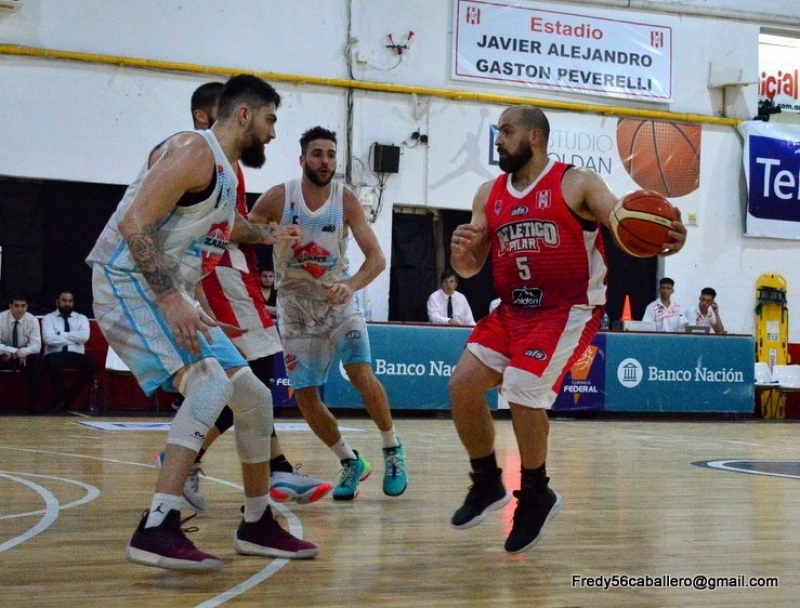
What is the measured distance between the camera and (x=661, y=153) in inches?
679

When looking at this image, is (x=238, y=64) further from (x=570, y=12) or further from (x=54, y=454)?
(x=54, y=454)

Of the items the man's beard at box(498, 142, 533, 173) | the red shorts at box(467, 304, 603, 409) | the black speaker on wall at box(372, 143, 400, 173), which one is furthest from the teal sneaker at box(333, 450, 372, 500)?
the black speaker on wall at box(372, 143, 400, 173)

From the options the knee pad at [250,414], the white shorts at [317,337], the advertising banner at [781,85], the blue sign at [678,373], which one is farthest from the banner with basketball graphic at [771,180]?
the knee pad at [250,414]

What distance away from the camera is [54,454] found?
814cm

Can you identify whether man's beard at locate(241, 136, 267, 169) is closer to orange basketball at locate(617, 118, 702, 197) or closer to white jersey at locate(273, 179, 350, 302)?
white jersey at locate(273, 179, 350, 302)

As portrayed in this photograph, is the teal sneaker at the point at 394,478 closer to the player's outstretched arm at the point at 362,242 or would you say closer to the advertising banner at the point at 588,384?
the player's outstretched arm at the point at 362,242

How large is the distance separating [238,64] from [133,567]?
1202 cm

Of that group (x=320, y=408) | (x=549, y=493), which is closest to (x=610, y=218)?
(x=549, y=493)

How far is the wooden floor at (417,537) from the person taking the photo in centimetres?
359

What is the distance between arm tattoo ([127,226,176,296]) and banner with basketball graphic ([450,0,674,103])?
42.3ft

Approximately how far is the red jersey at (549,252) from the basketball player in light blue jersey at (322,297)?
4.67ft

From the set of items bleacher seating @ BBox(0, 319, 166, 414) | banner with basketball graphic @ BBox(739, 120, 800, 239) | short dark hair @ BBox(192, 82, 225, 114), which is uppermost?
banner with basketball graphic @ BBox(739, 120, 800, 239)

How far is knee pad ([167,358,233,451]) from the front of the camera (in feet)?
12.6

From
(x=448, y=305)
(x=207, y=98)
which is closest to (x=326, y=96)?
(x=448, y=305)
